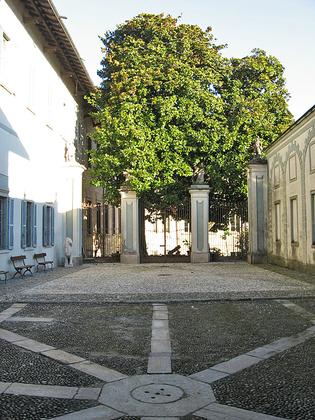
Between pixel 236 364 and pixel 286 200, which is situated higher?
pixel 286 200

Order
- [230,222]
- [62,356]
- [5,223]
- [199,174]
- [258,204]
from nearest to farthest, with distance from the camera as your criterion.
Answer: [62,356] < [5,223] < [258,204] < [199,174] < [230,222]

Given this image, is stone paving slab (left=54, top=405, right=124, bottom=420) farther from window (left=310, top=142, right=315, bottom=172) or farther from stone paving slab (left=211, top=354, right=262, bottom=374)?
window (left=310, top=142, right=315, bottom=172)

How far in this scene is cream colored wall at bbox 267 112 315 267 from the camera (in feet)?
50.2

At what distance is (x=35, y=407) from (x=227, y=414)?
1492 millimetres

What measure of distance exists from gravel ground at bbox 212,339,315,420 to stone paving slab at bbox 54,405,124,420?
89 cm

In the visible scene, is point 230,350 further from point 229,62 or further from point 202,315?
point 229,62

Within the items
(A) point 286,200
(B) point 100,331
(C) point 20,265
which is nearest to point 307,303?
(B) point 100,331

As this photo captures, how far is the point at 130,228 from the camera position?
67.5ft

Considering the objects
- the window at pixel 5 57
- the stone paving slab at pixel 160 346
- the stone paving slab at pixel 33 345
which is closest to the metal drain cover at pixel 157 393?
the stone paving slab at pixel 160 346

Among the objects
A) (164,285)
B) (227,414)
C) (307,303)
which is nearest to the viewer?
(227,414)

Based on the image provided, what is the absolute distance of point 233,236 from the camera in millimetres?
22453

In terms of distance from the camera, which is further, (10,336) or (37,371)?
(10,336)

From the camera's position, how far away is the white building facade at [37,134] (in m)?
14.4

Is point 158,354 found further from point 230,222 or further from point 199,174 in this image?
point 230,222
